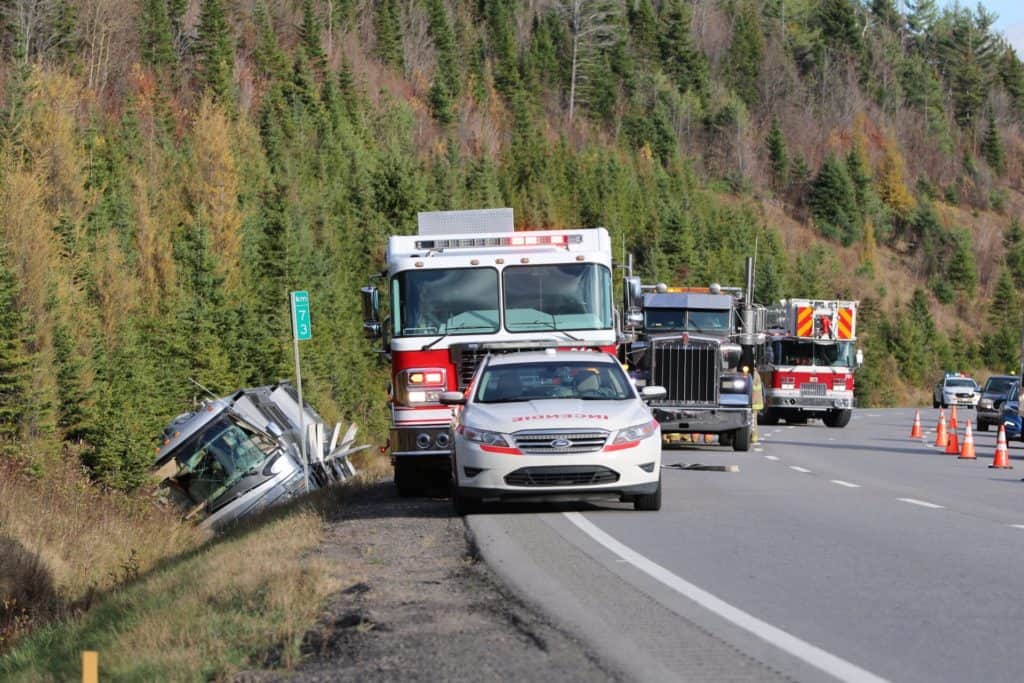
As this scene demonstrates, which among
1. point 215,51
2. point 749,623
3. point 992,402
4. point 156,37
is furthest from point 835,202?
point 749,623

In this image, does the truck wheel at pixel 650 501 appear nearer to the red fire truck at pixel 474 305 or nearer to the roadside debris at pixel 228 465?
the red fire truck at pixel 474 305

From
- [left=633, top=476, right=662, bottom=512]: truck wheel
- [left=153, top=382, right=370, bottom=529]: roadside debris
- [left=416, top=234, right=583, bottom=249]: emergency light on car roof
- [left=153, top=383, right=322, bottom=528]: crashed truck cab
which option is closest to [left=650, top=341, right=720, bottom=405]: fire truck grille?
[left=153, top=382, right=370, bottom=529]: roadside debris

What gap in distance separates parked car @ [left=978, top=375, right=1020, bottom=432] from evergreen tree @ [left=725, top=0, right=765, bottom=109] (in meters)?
130

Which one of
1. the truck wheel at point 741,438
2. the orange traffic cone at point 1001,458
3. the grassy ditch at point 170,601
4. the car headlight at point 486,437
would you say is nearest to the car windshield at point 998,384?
the truck wheel at point 741,438

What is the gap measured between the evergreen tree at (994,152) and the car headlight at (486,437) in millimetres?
174516

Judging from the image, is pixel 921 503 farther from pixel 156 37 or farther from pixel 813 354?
pixel 156 37

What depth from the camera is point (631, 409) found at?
14688mm

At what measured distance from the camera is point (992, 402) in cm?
4544

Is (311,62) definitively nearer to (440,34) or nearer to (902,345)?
(440,34)

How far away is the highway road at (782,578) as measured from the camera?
7.54m

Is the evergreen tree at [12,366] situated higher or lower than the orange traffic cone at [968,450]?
higher

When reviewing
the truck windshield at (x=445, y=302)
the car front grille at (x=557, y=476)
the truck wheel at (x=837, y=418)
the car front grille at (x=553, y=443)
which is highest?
the truck windshield at (x=445, y=302)

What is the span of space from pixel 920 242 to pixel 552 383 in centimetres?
14134

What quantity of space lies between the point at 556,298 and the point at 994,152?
562ft
